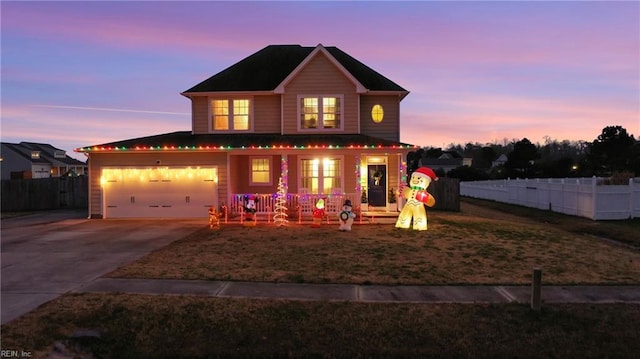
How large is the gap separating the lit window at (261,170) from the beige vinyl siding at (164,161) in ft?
5.78

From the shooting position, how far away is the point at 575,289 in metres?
7.88

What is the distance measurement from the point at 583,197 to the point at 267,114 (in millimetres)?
15931

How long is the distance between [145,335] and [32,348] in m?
1.31

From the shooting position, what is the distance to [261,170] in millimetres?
19906

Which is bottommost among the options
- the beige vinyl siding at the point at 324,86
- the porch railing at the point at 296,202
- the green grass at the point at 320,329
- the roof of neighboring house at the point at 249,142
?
the green grass at the point at 320,329

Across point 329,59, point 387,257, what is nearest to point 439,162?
point 329,59

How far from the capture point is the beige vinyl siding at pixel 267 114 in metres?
20.4

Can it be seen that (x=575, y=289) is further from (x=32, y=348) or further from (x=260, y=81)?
(x=260, y=81)

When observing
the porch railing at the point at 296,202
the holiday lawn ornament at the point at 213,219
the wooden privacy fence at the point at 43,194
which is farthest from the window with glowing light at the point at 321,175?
the wooden privacy fence at the point at 43,194

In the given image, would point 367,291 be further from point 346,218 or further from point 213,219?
point 213,219

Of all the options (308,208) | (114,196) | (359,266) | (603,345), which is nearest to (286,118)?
(308,208)

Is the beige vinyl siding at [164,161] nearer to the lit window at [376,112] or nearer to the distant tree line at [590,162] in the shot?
the lit window at [376,112]

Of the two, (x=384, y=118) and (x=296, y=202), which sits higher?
(x=384, y=118)

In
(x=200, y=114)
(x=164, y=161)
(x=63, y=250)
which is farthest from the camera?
(x=200, y=114)
